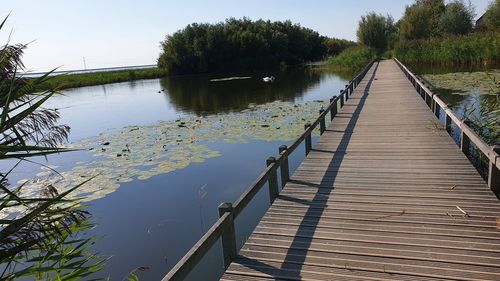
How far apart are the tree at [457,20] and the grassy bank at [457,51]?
51.5ft

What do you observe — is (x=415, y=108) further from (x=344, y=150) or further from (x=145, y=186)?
(x=145, y=186)

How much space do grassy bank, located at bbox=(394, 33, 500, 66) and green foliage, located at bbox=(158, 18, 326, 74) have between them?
3121cm

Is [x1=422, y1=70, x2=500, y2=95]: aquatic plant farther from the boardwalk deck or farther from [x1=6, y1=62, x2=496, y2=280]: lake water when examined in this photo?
the boardwalk deck

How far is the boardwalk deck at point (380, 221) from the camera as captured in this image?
372 cm

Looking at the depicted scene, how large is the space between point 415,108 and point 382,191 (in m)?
7.51

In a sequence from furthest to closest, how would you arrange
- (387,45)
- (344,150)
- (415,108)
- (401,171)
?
1. (387,45)
2. (415,108)
3. (344,150)
4. (401,171)

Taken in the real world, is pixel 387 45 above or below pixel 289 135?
above

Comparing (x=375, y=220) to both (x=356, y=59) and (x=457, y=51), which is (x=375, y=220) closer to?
(x=457, y=51)


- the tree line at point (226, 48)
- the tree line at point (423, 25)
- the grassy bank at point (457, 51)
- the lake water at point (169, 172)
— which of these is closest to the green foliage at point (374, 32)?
the tree line at point (423, 25)

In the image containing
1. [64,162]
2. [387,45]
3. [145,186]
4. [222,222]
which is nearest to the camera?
[222,222]

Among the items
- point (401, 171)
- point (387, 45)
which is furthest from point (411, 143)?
point (387, 45)

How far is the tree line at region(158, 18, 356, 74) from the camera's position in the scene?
64688mm

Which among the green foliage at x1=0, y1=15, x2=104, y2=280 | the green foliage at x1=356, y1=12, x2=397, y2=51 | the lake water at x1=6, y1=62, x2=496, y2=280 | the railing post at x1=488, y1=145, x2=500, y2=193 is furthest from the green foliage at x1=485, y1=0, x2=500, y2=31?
the green foliage at x1=0, y1=15, x2=104, y2=280

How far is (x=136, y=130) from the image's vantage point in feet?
58.3
